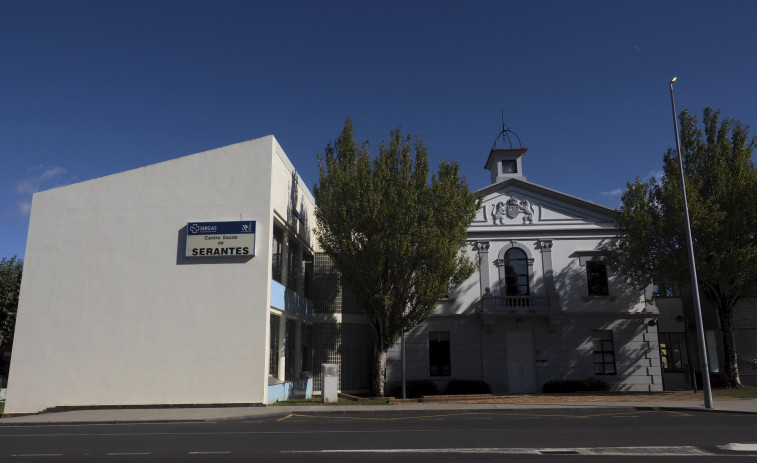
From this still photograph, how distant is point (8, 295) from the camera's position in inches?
1195

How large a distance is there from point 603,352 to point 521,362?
153 inches

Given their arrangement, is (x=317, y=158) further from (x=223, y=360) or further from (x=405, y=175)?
(x=223, y=360)

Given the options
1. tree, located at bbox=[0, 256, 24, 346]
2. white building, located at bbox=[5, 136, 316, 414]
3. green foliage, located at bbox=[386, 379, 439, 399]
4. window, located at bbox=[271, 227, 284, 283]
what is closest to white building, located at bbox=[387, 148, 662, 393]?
Result: green foliage, located at bbox=[386, 379, 439, 399]

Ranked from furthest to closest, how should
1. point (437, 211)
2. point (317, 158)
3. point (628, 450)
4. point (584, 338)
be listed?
point (584, 338) → point (317, 158) → point (437, 211) → point (628, 450)

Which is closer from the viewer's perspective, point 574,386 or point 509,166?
point 574,386

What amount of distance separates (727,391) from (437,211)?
13.7 m

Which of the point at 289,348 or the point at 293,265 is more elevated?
the point at 293,265

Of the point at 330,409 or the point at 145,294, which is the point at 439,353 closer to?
the point at 330,409

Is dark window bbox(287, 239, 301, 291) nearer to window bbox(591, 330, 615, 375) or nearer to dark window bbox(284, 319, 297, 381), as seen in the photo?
dark window bbox(284, 319, 297, 381)

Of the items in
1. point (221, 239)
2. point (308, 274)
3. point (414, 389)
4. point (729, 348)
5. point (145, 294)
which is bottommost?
point (414, 389)

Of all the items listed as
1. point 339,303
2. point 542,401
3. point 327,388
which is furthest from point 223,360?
point 542,401

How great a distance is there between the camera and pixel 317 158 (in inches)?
884

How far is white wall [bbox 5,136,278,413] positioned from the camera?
18.5 meters

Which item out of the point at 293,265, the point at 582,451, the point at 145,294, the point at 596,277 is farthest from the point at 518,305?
the point at 582,451
